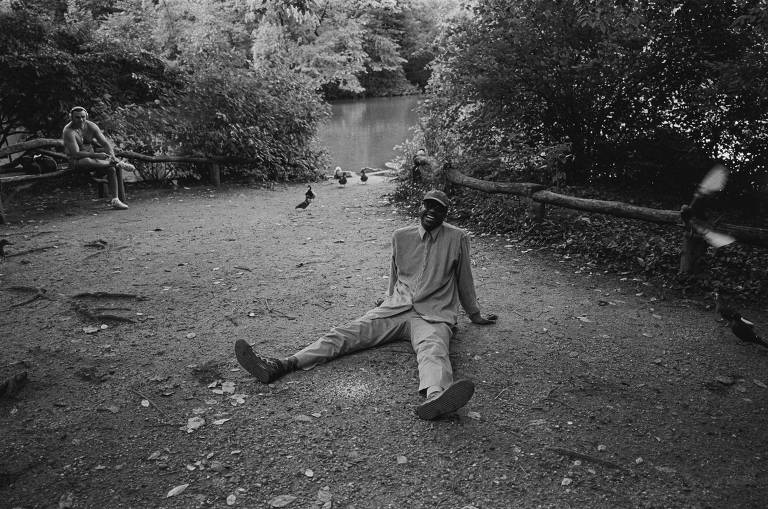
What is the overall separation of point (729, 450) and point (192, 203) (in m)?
10.9

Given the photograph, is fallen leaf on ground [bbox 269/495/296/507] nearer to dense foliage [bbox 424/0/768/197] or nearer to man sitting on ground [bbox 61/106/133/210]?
dense foliage [bbox 424/0/768/197]

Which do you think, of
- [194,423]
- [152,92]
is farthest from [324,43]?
[194,423]

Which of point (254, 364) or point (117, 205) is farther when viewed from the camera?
point (117, 205)

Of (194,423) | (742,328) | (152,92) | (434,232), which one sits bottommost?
(194,423)

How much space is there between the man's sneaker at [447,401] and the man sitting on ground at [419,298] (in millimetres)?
654

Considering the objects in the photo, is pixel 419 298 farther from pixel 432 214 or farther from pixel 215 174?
pixel 215 174

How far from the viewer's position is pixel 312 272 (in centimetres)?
712

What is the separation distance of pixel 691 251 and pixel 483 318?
8.60 feet

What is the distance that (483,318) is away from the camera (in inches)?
209

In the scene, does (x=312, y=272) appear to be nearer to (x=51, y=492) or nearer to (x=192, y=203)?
(x=51, y=492)

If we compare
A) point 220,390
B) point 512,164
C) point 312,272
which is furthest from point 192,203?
point 220,390

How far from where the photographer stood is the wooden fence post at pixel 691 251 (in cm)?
595

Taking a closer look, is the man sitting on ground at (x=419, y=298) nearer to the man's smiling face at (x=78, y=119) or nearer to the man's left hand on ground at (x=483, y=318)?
the man's left hand on ground at (x=483, y=318)

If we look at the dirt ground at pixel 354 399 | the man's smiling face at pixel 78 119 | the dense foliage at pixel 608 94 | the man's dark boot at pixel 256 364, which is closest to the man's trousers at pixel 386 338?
the dirt ground at pixel 354 399
